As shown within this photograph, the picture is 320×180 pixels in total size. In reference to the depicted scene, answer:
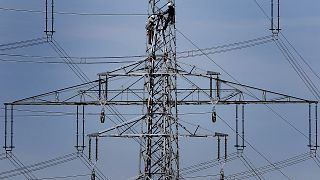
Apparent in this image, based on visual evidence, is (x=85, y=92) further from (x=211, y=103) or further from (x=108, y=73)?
(x=211, y=103)

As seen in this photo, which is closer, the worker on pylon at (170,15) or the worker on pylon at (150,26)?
the worker on pylon at (170,15)

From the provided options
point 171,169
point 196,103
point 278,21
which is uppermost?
point 278,21

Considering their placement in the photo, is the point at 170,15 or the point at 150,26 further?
the point at 150,26

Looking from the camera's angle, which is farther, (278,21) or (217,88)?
(278,21)

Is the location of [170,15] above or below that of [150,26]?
above

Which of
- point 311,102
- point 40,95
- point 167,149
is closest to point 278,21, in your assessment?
point 311,102

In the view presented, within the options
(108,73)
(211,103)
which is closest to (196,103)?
(211,103)

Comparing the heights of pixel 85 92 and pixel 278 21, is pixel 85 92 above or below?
below

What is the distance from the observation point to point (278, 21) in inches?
2817

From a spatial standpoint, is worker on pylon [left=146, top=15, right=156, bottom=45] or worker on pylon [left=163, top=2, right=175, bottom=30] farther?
worker on pylon [left=146, top=15, right=156, bottom=45]

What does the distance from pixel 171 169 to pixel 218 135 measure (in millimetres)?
4243

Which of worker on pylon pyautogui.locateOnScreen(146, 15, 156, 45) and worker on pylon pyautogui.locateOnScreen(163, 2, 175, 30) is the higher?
worker on pylon pyautogui.locateOnScreen(163, 2, 175, 30)

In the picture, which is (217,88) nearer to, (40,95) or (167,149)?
(167,149)

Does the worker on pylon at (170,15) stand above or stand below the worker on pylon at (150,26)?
above
